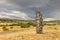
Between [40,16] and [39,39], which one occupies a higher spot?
[40,16]

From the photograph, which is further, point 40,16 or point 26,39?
point 40,16

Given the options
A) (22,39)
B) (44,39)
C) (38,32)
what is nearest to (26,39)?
(22,39)

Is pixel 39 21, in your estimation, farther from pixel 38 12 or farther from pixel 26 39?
pixel 26 39

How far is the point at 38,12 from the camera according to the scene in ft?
86.1

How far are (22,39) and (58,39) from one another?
14.0ft

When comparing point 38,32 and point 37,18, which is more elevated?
point 37,18

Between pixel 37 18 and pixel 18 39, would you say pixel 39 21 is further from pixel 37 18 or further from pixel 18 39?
pixel 18 39

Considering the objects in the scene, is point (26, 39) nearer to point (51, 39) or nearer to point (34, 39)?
point (34, 39)

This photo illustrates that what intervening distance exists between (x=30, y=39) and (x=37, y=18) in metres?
7.96

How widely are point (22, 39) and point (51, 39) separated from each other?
3.43m

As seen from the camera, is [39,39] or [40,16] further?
[40,16]

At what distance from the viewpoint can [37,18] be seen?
26266 millimetres

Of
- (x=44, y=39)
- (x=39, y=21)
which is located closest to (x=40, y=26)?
(x=39, y=21)

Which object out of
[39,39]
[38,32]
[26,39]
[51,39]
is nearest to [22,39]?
[26,39]
